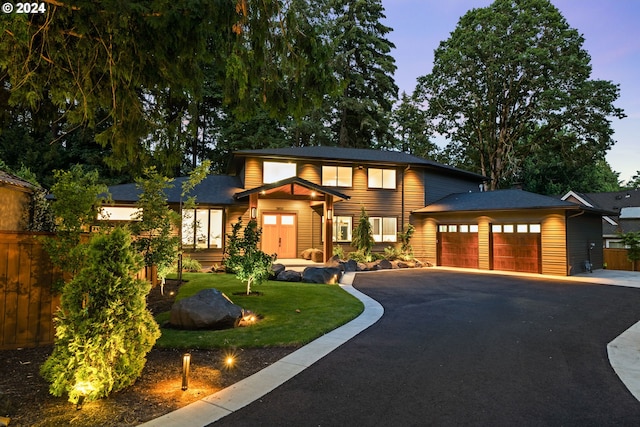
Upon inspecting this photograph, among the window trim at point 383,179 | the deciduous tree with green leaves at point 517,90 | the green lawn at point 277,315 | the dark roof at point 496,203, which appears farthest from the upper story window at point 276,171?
the deciduous tree with green leaves at point 517,90

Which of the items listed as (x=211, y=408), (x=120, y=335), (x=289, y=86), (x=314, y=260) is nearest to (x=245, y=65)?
(x=289, y=86)

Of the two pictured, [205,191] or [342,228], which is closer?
[205,191]

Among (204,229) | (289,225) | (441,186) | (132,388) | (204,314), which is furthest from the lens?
(441,186)

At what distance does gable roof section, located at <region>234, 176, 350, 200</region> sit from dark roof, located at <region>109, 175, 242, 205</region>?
0.99 m

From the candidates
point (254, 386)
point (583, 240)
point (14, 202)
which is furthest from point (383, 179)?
point (254, 386)

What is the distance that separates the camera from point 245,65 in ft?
15.6

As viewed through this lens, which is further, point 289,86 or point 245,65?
point 289,86

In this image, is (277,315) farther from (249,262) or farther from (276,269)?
(276,269)

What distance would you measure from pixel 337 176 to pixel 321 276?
8347 mm

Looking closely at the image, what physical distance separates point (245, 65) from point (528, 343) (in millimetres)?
6124

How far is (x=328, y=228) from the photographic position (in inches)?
657

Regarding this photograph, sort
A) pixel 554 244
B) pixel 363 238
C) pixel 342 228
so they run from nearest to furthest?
1. pixel 554 244
2. pixel 363 238
3. pixel 342 228

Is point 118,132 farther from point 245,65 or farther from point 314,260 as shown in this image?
point 314,260

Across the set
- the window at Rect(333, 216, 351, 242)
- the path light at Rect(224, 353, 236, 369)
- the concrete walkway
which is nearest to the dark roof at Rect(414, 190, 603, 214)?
the window at Rect(333, 216, 351, 242)
